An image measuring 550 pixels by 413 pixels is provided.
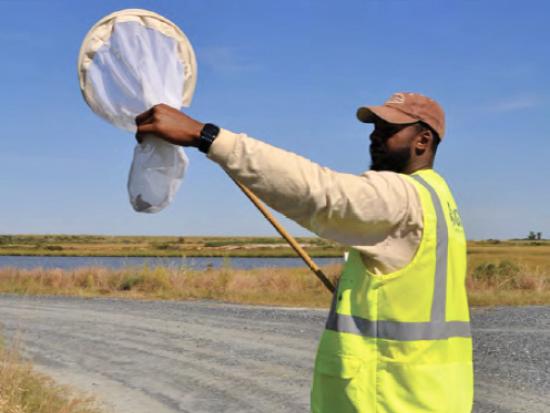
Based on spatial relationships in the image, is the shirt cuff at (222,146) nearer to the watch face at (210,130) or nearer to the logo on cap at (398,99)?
the watch face at (210,130)

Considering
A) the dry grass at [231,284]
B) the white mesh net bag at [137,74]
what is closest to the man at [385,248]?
the white mesh net bag at [137,74]

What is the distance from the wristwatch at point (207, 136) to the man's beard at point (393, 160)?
2.22 ft

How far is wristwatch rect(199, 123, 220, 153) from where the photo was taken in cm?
193

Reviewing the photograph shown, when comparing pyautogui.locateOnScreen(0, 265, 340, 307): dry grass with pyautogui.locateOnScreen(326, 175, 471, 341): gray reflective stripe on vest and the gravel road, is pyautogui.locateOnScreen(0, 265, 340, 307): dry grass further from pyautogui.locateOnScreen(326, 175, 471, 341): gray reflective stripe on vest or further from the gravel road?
pyautogui.locateOnScreen(326, 175, 471, 341): gray reflective stripe on vest

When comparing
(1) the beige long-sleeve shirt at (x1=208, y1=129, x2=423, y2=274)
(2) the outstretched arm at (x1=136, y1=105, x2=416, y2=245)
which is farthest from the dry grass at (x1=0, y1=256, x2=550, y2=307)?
(2) the outstretched arm at (x1=136, y1=105, x2=416, y2=245)

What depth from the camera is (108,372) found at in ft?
29.8

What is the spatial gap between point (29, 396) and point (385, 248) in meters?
4.70

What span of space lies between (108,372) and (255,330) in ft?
12.5

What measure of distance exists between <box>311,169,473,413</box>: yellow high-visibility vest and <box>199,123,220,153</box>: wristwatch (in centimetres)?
61

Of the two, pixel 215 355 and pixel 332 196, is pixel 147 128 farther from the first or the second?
pixel 215 355

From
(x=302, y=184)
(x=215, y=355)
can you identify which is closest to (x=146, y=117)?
(x=302, y=184)

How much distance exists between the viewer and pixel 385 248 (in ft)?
7.18

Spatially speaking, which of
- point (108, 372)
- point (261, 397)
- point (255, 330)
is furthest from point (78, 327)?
point (261, 397)

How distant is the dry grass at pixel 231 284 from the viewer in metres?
20.0
